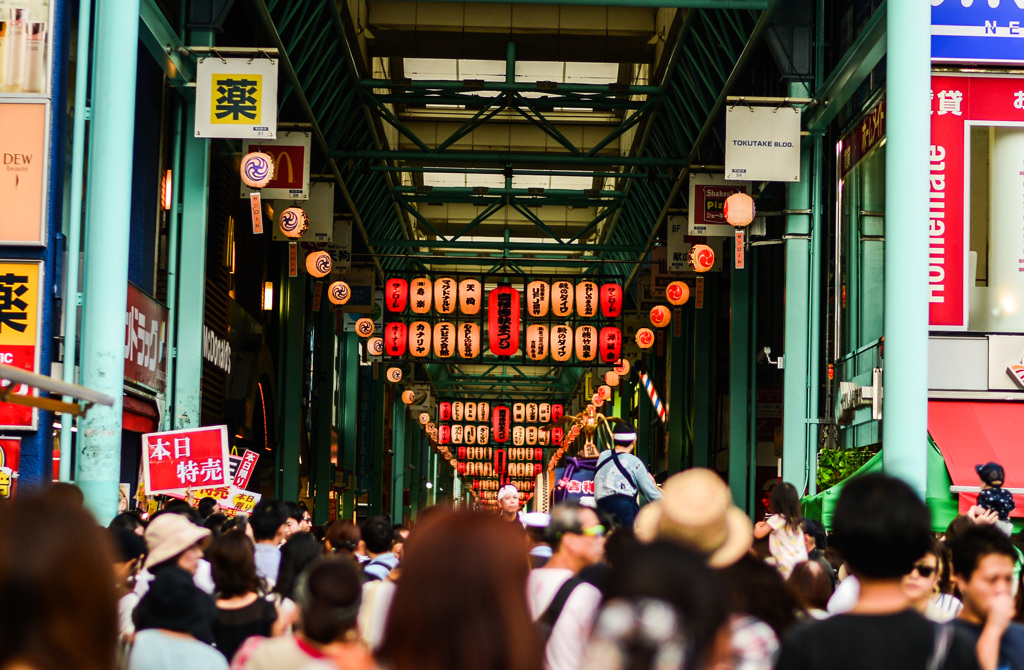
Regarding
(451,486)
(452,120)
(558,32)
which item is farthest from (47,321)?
(451,486)

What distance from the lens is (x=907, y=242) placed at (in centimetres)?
1189

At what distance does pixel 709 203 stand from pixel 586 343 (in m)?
8.94

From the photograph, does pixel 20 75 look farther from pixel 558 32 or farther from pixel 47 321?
pixel 558 32

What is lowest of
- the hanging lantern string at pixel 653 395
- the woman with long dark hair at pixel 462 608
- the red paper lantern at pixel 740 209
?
the woman with long dark hair at pixel 462 608

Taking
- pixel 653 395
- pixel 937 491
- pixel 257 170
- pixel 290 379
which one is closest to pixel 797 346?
pixel 937 491

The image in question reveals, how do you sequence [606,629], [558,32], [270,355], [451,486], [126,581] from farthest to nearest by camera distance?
[451,486], [270,355], [558,32], [126,581], [606,629]

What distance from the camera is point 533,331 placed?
28.7 metres

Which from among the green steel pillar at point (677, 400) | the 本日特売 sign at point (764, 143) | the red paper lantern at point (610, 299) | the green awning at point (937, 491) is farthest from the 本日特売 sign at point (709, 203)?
the green steel pillar at point (677, 400)

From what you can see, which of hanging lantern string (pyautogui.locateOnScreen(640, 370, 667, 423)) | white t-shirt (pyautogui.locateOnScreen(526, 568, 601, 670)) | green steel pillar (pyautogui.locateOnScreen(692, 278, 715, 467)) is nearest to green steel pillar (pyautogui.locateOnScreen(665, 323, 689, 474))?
green steel pillar (pyautogui.locateOnScreen(692, 278, 715, 467))

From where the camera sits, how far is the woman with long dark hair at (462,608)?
7.96 ft

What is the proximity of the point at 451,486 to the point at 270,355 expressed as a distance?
62.7m

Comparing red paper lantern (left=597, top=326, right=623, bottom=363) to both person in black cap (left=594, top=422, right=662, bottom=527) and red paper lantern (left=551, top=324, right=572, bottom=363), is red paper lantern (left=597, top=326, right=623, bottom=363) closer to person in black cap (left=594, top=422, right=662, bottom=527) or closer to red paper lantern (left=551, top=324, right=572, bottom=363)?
red paper lantern (left=551, top=324, right=572, bottom=363)

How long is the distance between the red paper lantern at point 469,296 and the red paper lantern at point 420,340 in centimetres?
144

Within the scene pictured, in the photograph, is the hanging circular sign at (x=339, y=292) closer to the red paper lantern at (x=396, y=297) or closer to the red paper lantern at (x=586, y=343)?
the red paper lantern at (x=396, y=297)
